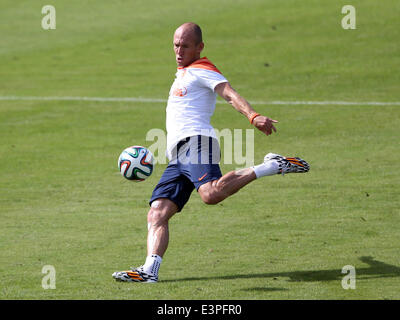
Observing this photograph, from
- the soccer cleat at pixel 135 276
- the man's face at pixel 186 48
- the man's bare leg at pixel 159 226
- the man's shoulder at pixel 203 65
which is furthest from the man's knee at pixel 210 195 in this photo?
the man's face at pixel 186 48

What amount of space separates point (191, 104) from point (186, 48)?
635 millimetres

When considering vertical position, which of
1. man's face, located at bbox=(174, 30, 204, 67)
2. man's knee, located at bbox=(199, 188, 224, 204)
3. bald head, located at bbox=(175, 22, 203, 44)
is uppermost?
bald head, located at bbox=(175, 22, 203, 44)

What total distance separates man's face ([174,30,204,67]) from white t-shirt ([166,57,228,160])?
0.27 ft

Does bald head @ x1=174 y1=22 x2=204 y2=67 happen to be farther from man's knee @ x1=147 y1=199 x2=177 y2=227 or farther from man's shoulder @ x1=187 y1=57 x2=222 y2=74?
man's knee @ x1=147 y1=199 x2=177 y2=227

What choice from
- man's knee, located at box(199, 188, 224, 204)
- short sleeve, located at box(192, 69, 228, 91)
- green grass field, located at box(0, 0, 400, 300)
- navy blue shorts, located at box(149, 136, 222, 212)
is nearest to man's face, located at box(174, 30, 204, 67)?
short sleeve, located at box(192, 69, 228, 91)

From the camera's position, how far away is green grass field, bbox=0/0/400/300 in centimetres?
896

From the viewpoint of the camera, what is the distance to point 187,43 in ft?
29.2

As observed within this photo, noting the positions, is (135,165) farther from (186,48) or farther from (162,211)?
(186,48)

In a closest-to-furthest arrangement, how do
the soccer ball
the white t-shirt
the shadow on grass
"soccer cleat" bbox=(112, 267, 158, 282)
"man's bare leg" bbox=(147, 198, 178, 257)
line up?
"soccer cleat" bbox=(112, 267, 158, 282)
the shadow on grass
"man's bare leg" bbox=(147, 198, 178, 257)
the white t-shirt
the soccer ball

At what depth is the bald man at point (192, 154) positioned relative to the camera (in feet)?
28.5

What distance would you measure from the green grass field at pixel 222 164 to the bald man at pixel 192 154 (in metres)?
0.78

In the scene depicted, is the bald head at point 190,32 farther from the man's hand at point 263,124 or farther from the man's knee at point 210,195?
the man's knee at point 210,195
